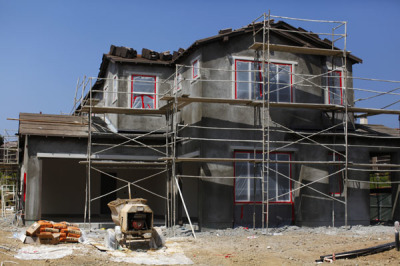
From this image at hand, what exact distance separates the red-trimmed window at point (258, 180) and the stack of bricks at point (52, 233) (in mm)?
6468

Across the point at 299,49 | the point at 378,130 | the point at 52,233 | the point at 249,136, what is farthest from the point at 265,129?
the point at 52,233

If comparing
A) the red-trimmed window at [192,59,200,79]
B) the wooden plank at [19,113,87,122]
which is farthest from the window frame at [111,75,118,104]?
the red-trimmed window at [192,59,200,79]

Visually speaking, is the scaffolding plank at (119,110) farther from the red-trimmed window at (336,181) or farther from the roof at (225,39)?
the red-trimmed window at (336,181)

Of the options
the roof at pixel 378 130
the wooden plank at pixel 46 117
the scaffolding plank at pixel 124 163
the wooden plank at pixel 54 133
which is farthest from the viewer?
the roof at pixel 378 130

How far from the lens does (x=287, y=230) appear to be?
62.6ft

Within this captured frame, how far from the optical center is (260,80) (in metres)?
20.5

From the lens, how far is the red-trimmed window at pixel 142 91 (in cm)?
2247

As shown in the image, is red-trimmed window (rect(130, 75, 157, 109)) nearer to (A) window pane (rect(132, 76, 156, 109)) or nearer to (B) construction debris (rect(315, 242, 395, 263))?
(A) window pane (rect(132, 76, 156, 109))

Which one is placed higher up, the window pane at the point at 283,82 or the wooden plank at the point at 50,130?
the window pane at the point at 283,82

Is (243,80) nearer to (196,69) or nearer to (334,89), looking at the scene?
(196,69)

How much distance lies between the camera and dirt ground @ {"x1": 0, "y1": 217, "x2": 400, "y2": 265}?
13.4 m

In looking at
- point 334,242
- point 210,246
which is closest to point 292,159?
point 334,242

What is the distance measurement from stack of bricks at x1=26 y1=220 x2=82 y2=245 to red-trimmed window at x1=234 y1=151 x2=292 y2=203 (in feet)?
21.2

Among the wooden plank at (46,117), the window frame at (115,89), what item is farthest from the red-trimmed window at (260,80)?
the wooden plank at (46,117)
